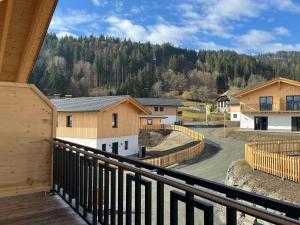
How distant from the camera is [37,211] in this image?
15.8 ft

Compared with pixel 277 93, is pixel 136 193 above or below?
below

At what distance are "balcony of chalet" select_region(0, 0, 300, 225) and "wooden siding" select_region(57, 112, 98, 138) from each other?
20.9 metres

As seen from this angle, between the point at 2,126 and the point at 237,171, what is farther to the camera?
the point at 237,171

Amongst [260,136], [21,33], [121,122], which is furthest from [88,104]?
[21,33]

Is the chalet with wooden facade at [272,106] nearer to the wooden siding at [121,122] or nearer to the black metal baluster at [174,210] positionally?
the wooden siding at [121,122]

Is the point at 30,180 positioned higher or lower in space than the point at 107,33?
lower

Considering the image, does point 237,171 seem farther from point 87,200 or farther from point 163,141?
point 163,141

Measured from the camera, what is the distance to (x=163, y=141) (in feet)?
133

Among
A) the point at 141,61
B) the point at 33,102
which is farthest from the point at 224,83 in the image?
the point at 33,102

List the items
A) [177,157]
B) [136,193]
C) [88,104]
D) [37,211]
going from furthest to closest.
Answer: [88,104], [177,157], [37,211], [136,193]

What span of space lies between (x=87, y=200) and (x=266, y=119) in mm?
36888

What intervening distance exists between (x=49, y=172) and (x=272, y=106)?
34680 millimetres

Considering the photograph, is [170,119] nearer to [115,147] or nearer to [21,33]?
[115,147]

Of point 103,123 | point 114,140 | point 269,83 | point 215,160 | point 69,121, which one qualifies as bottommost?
point 215,160
